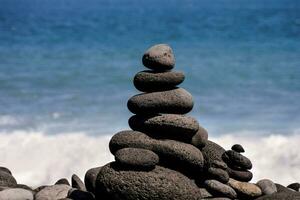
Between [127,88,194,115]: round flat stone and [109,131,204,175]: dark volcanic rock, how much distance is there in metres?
0.37

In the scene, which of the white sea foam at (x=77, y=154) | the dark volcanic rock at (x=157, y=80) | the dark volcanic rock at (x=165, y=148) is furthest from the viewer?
the white sea foam at (x=77, y=154)

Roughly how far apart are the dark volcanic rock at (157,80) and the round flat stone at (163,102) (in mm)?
108

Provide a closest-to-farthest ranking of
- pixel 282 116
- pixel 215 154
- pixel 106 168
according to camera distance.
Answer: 1. pixel 106 168
2. pixel 215 154
3. pixel 282 116

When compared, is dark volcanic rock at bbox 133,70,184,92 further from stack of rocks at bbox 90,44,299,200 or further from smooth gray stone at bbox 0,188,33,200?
smooth gray stone at bbox 0,188,33,200

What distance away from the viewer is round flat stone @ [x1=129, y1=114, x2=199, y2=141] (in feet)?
33.4

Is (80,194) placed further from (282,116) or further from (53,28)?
(53,28)

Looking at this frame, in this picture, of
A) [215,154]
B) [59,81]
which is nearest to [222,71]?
[59,81]

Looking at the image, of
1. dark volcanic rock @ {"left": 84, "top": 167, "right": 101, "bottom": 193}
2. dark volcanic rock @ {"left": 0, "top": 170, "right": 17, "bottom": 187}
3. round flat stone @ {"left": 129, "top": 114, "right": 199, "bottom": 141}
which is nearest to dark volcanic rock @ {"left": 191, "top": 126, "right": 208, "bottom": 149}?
round flat stone @ {"left": 129, "top": 114, "right": 199, "bottom": 141}

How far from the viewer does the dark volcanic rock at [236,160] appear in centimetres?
1080

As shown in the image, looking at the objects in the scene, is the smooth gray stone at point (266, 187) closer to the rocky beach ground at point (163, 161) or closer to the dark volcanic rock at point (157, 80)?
the rocky beach ground at point (163, 161)

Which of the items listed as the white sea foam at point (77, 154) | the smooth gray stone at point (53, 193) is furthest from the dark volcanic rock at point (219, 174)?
the white sea foam at point (77, 154)

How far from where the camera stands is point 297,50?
1320 inches

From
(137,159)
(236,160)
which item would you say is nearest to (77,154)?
(236,160)

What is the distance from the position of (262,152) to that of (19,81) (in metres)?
12.0
